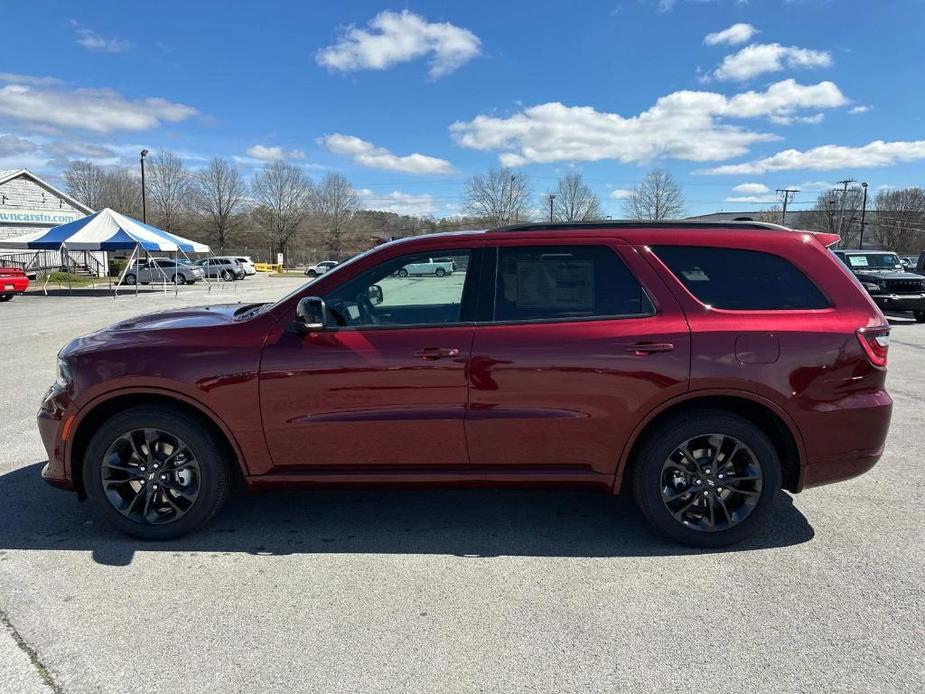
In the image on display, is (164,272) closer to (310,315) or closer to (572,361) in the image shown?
(310,315)

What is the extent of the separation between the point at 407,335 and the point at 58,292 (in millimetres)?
30247

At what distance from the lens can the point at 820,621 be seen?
2766 mm

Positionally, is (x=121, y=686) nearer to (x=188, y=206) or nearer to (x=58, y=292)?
(x=58, y=292)

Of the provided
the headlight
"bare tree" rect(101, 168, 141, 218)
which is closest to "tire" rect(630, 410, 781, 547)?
the headlight

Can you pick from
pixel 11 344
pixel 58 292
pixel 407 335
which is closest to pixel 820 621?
pixel 407 335

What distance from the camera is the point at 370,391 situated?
10.9 ft

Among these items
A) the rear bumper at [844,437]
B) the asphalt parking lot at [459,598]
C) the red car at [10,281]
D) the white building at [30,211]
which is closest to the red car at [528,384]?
the rear bumper at [844,437]

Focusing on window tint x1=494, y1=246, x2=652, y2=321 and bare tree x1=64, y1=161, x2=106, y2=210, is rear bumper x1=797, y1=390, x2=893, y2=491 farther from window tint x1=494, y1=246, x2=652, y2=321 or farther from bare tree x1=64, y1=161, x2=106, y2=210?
bare tree x1=64, y1=161, x2=106, y2=210

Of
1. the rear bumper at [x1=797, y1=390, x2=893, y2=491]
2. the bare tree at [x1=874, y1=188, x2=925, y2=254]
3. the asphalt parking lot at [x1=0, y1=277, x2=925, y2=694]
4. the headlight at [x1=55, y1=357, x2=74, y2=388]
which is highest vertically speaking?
the bare tree at [x1=874, y1=188, x2=925, y2=254]

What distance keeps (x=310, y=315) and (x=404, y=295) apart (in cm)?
69

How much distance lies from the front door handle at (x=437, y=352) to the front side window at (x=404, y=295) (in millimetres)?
177

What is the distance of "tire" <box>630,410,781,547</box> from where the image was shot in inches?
132

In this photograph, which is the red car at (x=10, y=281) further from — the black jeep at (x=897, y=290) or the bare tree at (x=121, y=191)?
the bare tree at (x=121, y=191)

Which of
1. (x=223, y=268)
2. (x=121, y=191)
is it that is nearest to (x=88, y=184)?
(x=121, y=191)
